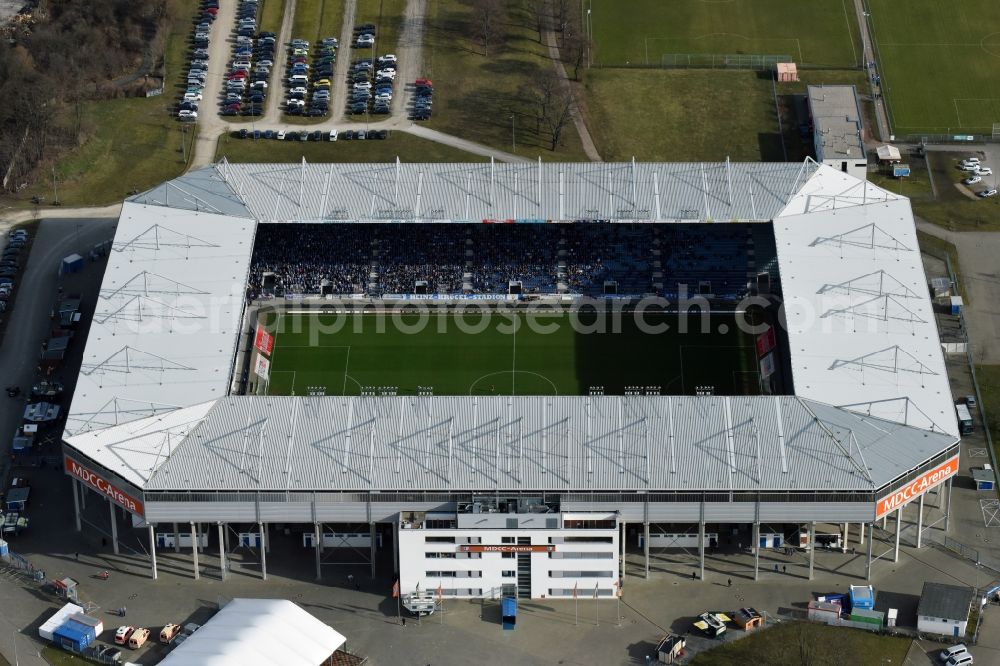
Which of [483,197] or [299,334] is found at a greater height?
[483,197]

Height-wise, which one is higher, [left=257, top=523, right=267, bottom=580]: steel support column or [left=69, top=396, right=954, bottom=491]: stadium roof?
[left=69, top=396, right=954, bottom=491]: stadium roof

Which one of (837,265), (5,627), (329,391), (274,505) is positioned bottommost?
(5,627)

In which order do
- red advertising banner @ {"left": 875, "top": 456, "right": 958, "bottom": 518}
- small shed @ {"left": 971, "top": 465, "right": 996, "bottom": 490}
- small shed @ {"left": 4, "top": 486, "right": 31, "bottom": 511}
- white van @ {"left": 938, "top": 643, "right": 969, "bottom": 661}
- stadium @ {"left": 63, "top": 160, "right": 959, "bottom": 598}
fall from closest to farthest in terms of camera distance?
white van @ {"left": 938, "top": 643, "right": 969, "bottom": 661} → stadium @ {"left": 63, "top": 160, "right": 959, "bottom": 598} → red advertising banner @ {"left": 875, "top": 456, "right": 958, "bottom": 518} → small shed @ {"left": 4, "top": 486, "right": 31, "bottom": 511} → small shed @ {"left": 971, "top": 465, "right": 996, "bottom": 490}

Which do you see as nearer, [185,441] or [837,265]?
[185,441]

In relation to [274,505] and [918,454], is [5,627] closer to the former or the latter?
[274,505]

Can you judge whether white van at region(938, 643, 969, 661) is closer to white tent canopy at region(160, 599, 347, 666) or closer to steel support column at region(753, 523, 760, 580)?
steel support column at region(753, 523, 760, 580)

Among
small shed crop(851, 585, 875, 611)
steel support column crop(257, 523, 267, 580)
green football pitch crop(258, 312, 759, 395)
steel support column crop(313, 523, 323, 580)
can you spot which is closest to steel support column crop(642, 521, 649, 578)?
small shed crop(851, 585, 875, 611)

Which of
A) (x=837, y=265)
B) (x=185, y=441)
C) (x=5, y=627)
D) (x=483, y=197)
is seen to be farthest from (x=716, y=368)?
(x=5, y=627)

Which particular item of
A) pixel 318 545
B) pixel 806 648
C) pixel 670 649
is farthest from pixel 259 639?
pixel 806 648

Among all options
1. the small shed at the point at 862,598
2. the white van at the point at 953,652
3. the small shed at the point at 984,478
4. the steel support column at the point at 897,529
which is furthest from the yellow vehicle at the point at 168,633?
the small shed at the point at 984,478
